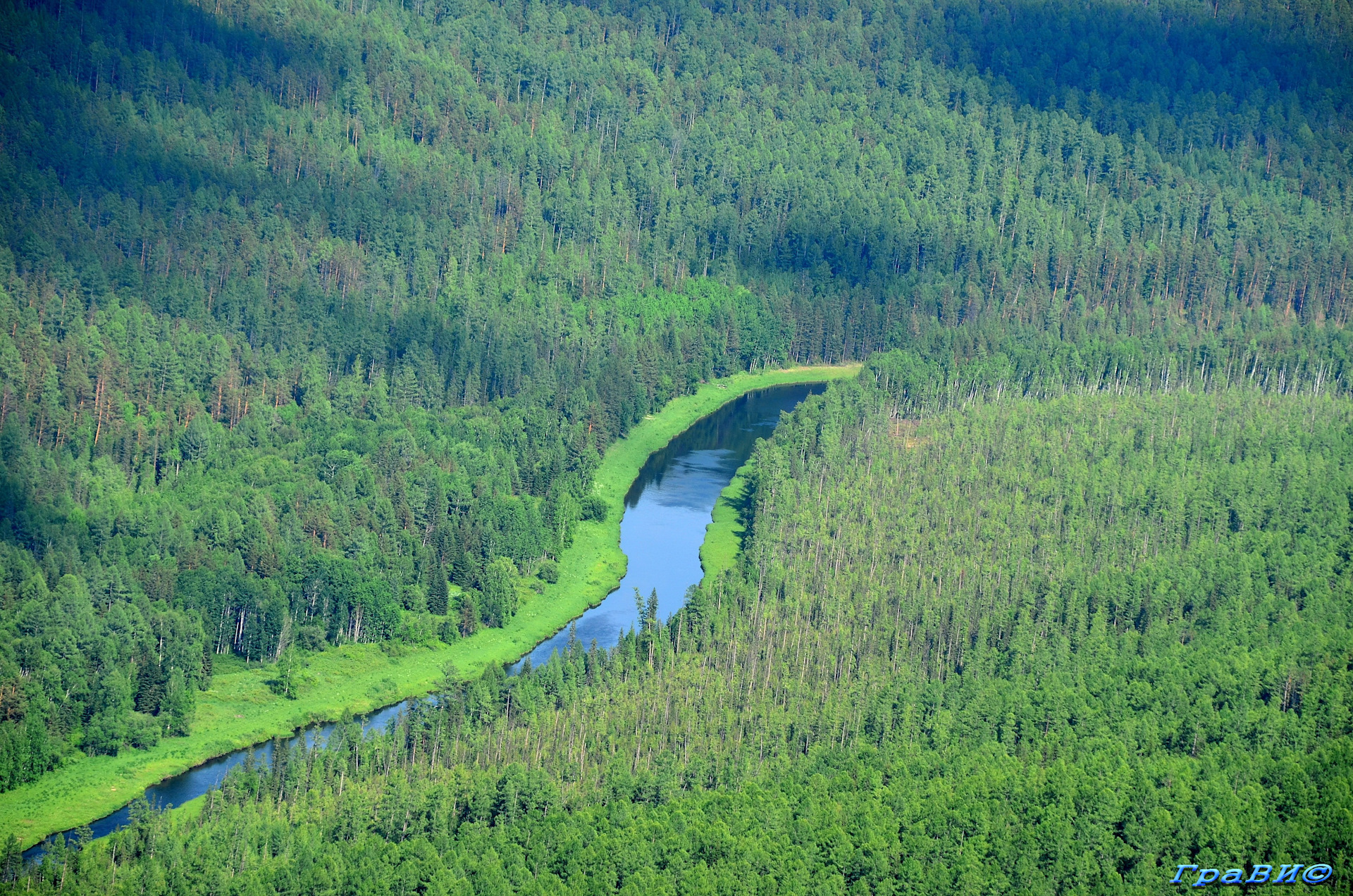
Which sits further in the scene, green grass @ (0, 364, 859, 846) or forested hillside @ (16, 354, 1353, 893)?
green grass @ (0, 364, 859, 846)

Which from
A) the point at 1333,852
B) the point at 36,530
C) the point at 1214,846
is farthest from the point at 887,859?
the point at 36,530

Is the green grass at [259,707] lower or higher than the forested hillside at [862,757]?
lower

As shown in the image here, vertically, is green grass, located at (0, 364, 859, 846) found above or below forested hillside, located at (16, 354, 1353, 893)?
below

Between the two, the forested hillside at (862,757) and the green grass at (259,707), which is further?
the green grass at (259,707)

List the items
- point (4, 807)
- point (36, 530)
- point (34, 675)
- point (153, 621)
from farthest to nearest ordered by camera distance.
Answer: point (36, 530) → point (153, 621) → point (34, 675) → point (4, 807)

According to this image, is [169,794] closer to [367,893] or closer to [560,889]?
[367,893]

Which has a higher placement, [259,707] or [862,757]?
[862,757]

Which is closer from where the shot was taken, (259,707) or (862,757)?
(862,757)

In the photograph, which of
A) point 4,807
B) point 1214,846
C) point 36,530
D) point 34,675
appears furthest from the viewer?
point 36,530
